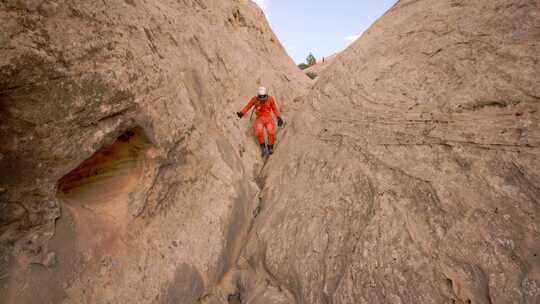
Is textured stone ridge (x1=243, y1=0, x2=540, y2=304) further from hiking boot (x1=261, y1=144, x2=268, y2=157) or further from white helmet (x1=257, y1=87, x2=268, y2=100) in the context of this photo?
white helmet (x1=257, y1=87, x2=268, y2=100)

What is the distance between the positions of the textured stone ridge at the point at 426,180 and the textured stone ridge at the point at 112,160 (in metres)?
0.79

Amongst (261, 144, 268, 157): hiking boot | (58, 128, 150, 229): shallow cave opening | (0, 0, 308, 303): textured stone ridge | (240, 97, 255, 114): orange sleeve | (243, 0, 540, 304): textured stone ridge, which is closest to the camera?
(0, 0, 308, 303): textured stone ridge

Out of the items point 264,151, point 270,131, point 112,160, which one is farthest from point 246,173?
point 112,160

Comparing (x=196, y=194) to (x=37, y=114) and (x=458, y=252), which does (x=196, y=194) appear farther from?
(x=458, y=252)

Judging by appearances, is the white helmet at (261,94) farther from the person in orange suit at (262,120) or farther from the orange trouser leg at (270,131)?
the orange trouser leg at (270,131)

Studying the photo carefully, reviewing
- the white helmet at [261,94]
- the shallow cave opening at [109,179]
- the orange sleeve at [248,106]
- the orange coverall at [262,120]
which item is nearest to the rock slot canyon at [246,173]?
the shallow cave opening at [109,179]

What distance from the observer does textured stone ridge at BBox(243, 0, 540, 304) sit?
77.3 inches

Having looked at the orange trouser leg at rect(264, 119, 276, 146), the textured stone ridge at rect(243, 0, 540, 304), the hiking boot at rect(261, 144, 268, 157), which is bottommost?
the textured stone ridge at rect(243, 0, 540, 304)

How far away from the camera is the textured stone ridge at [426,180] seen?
1964 mm

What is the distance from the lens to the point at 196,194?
2.93 metres

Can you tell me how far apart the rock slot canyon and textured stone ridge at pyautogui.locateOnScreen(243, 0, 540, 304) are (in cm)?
1

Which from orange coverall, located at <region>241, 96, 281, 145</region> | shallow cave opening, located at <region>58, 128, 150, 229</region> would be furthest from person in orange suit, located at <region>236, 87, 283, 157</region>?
shallow cave opening, located at <region>58, 128, 150, 229</region>

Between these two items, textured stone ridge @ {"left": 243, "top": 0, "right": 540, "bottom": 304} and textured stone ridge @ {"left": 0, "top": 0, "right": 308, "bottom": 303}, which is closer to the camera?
textured stone ridge @ {"left": 0, "top": 0, "right": 308, "bottom": 303}

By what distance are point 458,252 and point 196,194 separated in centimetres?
235
